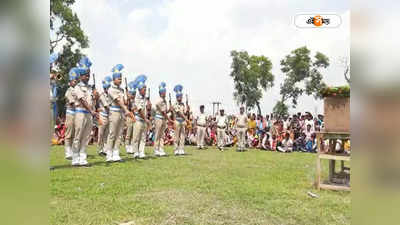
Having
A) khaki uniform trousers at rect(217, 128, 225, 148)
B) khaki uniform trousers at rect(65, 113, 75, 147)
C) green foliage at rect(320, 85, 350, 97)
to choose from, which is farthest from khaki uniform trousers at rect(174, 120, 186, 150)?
green foliage at rect(320, 85, 350, 97)

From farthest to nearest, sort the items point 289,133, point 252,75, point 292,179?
point 289,133
point 252,75
point 292,179

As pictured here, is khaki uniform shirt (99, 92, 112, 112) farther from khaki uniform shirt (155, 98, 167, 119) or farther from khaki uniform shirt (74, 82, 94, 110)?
khaki uniform shirt (74, 82, 94, 110)

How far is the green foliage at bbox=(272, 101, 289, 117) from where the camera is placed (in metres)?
11.1

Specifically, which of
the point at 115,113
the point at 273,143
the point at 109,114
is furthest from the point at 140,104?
the point at 273,143

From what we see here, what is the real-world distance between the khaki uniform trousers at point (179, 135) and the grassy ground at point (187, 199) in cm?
355

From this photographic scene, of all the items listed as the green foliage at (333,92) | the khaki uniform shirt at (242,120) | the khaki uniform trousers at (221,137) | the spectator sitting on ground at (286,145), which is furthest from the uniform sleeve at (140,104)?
the spectator sitting on ground at (286,145)

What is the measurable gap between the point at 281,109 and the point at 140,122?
5.57m

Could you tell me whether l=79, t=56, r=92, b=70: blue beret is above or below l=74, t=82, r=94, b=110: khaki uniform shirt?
above

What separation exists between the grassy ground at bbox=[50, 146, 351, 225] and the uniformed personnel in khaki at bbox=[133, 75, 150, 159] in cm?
227
